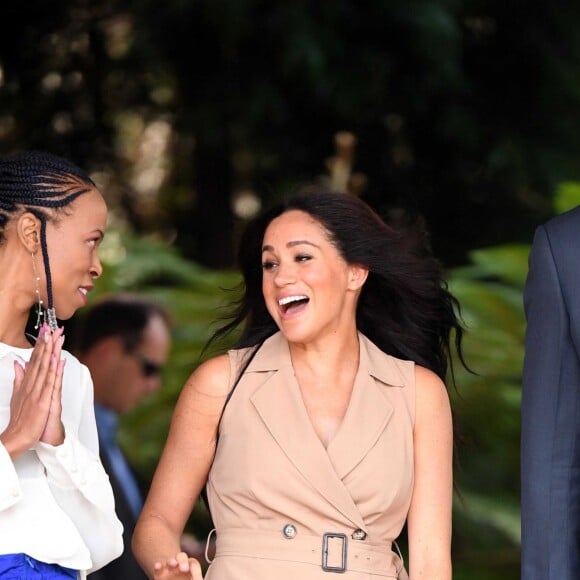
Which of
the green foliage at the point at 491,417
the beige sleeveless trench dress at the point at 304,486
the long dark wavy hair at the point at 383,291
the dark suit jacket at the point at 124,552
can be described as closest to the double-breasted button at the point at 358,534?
the beige sleeveless trench dress at the point at 304,486

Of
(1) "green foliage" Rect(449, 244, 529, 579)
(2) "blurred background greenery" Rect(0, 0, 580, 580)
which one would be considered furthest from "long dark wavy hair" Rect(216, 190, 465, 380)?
(1) "green foliage" Rect(449, 244, 529, 579)

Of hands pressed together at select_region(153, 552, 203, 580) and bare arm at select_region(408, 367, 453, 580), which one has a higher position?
bare arm at select_region(408, 367, 453, 580)

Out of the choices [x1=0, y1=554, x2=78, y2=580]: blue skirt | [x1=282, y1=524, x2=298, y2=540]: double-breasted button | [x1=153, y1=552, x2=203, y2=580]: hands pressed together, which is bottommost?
[x1=0, y1=554, x2=78, y2=580]: blue skirt

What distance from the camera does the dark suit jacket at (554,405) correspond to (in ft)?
10.9

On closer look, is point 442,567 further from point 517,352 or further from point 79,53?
point 79,53

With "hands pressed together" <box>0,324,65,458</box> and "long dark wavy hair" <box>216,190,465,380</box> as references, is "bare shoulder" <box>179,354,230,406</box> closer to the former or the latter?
"long dark wavy hair" <box>216,190,465,380</box>

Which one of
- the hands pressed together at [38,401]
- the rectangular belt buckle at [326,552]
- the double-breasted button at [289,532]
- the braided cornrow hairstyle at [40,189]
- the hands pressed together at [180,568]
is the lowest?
the hands pressed together at [180,568]

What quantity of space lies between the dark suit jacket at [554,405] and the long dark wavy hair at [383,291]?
0.94 m

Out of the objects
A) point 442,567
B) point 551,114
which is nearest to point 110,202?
point 551,114

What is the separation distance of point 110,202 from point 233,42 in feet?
8.09

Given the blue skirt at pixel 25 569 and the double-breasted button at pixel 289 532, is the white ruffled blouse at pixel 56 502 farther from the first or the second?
the double-breasted button at pixel 289 532

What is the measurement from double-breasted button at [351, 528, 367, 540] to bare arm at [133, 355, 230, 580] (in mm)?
433

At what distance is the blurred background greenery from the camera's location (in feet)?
23.5

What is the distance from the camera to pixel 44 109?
816cm
